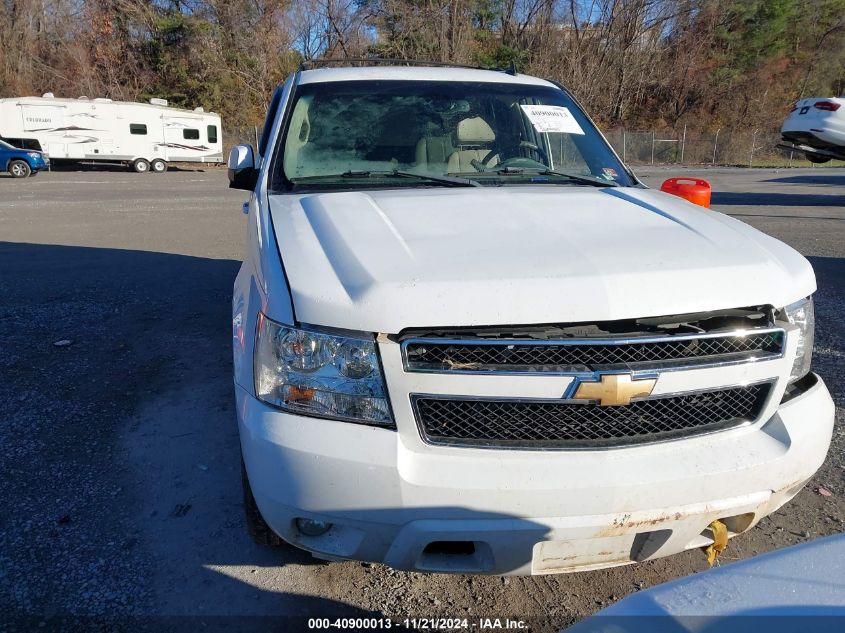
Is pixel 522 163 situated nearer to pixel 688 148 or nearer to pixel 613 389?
pixel 613 389

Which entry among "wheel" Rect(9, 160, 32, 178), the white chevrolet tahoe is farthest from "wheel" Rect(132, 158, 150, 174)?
the white chevrolet tahoe

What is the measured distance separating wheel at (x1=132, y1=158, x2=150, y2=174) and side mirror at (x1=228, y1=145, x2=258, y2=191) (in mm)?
28265

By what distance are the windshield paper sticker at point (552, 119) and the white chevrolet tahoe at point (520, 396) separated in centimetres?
161

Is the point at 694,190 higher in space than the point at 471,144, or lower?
lower

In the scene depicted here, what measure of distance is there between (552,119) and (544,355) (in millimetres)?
2298

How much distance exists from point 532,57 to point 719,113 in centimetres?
1472

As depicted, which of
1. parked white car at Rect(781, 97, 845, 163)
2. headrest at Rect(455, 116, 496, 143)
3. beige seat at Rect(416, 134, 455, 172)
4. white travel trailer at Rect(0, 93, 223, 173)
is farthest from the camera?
white travel trailer at Rect(0, 93, 223, 173)

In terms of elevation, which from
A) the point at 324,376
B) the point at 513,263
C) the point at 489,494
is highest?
the point at 513,263

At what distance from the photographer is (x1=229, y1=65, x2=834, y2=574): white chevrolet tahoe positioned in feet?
6.40

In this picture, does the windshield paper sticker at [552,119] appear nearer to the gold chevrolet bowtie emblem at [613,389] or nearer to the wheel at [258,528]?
the gold chevrolet bowtie emblem at [613,389]

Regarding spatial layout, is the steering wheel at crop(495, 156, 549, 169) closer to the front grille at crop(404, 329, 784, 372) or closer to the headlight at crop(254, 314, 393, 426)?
the front grille at crop(404, 329, 784, 372)

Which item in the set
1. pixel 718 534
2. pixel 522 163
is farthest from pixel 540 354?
pixel 522 163

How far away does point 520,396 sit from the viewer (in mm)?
1992

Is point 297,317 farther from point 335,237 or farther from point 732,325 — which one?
point 732,325
